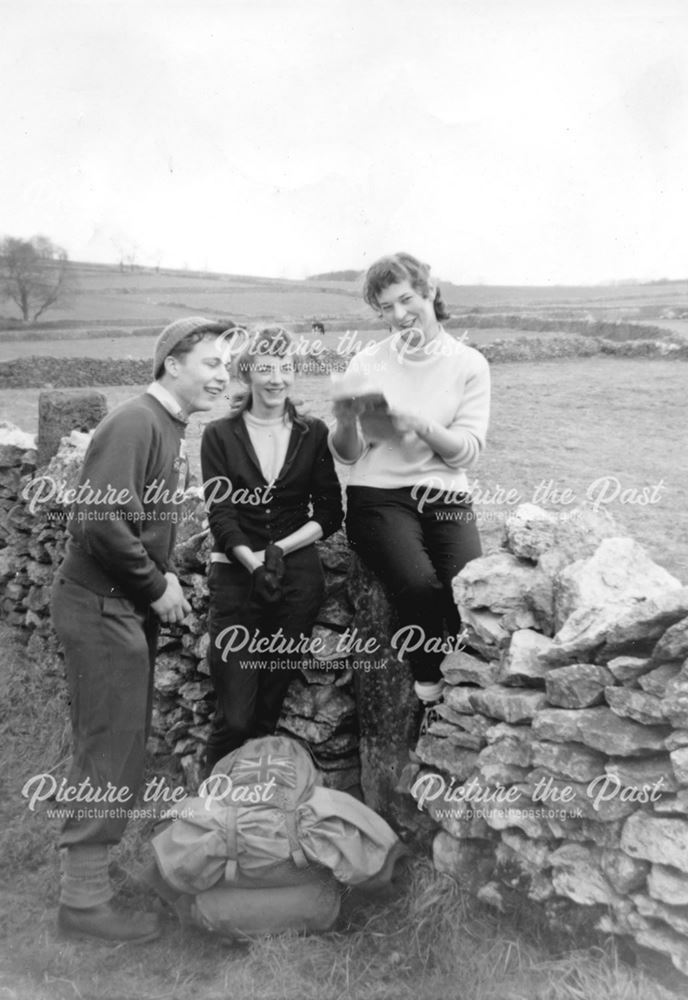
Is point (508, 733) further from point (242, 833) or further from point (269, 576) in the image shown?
point (269, 576)

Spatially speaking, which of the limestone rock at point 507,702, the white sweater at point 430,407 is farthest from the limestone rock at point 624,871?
the white sweater at point 430,407

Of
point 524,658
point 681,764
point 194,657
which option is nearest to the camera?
point 681,764

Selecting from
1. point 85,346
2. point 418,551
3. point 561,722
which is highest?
point 85,346

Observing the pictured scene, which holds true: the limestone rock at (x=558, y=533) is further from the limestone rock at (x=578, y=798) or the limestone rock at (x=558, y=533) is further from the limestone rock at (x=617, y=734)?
the limestone rock at (x=578, y=798)

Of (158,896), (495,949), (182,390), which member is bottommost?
(158,896)

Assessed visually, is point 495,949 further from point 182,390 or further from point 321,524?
point 182,390

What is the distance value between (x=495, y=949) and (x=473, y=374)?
2.78 metres

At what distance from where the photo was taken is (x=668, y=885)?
3.30m

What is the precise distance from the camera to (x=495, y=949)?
3855 millimetres

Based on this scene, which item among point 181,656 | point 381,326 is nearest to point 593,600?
point 181,656

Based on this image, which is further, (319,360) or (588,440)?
(319,360)

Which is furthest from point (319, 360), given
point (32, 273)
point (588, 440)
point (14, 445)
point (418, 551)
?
point (418, 551)

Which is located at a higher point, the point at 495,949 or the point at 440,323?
the point at 440,323

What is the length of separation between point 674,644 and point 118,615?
8.14 feet
